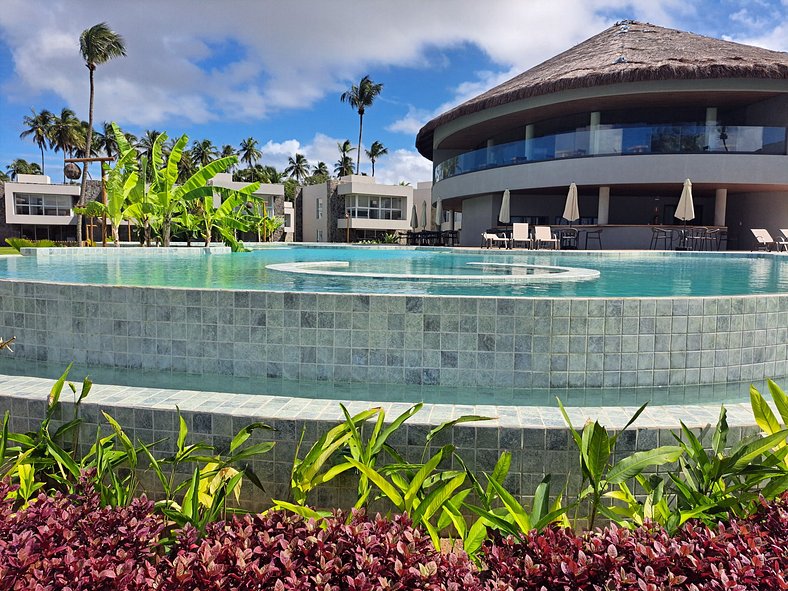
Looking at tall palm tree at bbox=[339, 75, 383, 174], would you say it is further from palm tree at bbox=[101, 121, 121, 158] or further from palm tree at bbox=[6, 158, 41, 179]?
palm tree at bbox=[6, 158, 41, 179]

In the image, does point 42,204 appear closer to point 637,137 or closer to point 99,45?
point 99,45

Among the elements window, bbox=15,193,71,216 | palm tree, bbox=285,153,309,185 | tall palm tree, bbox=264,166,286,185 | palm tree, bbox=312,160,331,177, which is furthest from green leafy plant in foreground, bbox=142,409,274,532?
palm tree, bbox=312,160,331,177

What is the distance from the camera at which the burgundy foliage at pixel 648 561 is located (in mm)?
2053

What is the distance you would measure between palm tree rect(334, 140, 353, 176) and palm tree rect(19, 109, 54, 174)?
3500cm

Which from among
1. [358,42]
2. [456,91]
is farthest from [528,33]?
[456,91]

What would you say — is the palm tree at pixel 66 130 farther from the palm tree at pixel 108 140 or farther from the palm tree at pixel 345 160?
the palm tree at pixel 345 160

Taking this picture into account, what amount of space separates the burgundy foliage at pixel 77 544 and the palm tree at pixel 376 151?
76015 millimetres

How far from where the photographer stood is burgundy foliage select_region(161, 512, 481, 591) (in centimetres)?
207

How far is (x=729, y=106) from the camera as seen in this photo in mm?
24344

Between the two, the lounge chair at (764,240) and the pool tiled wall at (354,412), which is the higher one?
the lounge chair at (764,240)

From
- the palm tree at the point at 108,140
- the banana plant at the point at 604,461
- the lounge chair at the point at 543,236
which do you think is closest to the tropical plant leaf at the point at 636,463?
the banana plant at the point at 604,461

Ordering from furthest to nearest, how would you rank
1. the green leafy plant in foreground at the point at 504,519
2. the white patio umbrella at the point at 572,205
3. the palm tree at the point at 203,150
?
the palm tree at the point at 203,150, the white patio umbrella at the point at 572,205, the green leafy plant in foreground at the point at 504,519

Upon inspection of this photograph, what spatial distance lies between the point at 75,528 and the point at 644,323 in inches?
171

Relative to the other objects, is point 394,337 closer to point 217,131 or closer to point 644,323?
point 644,323
